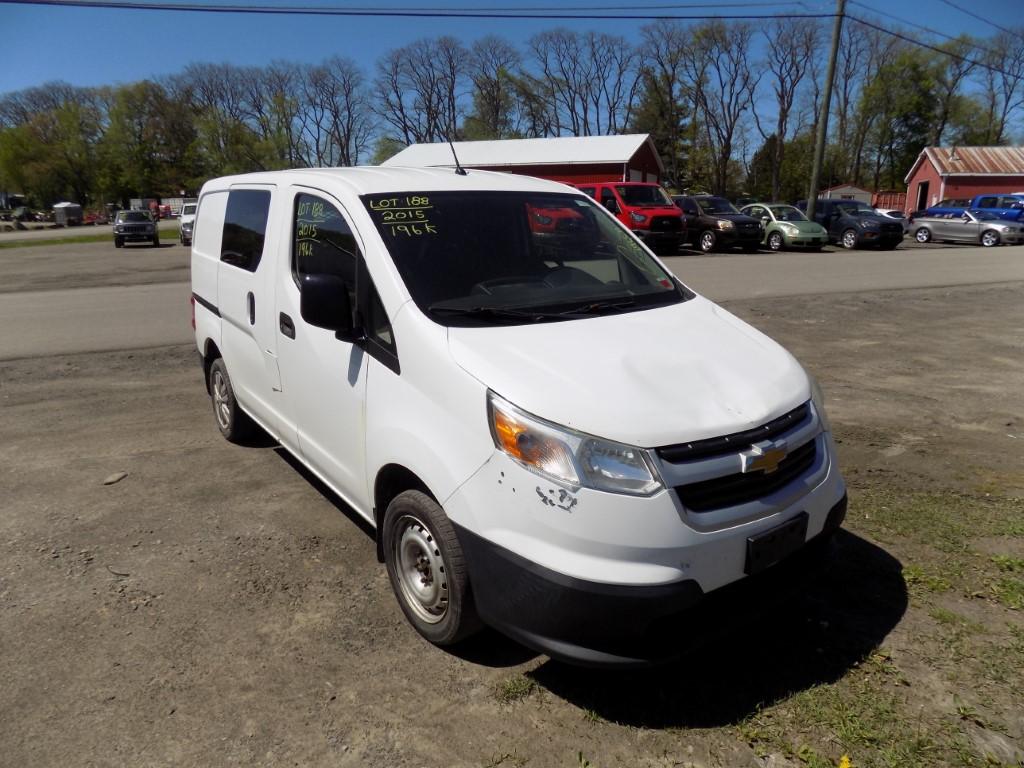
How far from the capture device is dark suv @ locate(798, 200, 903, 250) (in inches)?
986

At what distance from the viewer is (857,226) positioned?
82.9ft

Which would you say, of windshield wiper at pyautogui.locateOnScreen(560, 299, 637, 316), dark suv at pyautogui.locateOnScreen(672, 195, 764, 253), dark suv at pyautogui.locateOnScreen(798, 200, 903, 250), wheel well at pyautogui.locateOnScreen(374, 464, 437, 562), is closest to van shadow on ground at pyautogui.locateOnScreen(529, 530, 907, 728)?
wheel well at pyautogui.locateOnScreen(374, 464, 437, 562)

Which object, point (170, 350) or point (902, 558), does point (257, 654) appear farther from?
point (170, 350)

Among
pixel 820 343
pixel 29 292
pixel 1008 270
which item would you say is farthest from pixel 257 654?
pixel 1008 270

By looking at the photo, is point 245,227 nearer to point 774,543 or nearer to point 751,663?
point 774,543

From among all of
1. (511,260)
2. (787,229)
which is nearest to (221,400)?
(511,260)

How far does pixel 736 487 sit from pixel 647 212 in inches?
782

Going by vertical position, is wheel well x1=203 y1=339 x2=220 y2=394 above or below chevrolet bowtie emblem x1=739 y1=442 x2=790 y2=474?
below

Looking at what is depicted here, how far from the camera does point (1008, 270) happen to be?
689 inches

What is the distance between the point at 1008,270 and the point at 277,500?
19229 millimetres

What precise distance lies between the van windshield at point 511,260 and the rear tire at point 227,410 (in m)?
2.46

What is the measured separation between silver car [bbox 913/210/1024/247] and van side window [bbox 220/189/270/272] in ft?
100

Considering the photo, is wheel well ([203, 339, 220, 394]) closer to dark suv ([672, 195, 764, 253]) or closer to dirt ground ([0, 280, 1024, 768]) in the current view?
dirt ground ([0, 280, 1024, 768])

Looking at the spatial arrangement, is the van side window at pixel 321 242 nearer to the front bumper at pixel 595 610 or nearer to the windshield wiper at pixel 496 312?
the windshield wiper at pixel 496 312
